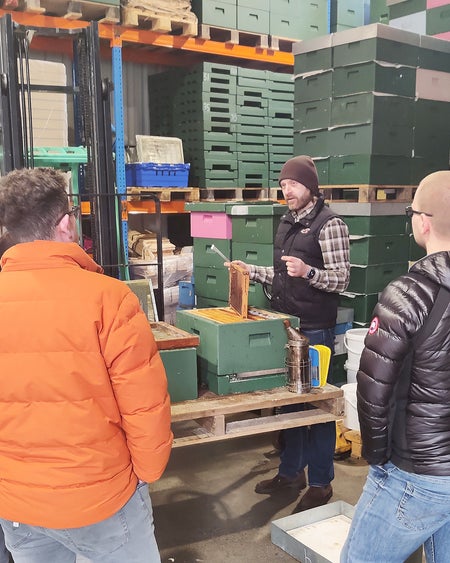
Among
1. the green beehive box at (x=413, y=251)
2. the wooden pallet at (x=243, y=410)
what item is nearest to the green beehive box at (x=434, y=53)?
the green beehive box at (x=413, y=251)

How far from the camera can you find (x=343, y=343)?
581 centimetres

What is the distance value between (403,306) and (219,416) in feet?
4.27

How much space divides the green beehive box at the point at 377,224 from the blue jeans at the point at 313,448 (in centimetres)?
198

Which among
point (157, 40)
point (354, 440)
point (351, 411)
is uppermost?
point (157, 40)

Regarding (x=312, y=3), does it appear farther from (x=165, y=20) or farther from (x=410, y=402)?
(x=410, y=402)

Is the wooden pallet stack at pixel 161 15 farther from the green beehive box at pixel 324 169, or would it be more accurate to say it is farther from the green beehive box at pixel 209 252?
the green beehive box at pixel 209 252

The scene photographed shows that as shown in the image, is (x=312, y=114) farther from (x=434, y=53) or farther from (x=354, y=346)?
(x=354, y=346)

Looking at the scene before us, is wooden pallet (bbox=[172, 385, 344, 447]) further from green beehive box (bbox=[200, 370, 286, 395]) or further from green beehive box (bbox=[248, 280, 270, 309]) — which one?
green beehive box (bbox=[248, 280, 270, 309])

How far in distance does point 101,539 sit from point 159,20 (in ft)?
21.7

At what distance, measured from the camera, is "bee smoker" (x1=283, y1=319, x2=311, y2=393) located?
3.27 m

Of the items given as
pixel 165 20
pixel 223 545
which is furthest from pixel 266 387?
pixel 165 20

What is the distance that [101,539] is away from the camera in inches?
78.7

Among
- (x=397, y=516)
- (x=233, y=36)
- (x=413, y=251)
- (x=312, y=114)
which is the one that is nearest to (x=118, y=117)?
(x=233, y=36)

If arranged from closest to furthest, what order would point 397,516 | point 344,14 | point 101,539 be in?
1. point 101,539
2. point 397,516
3. point 344,14
